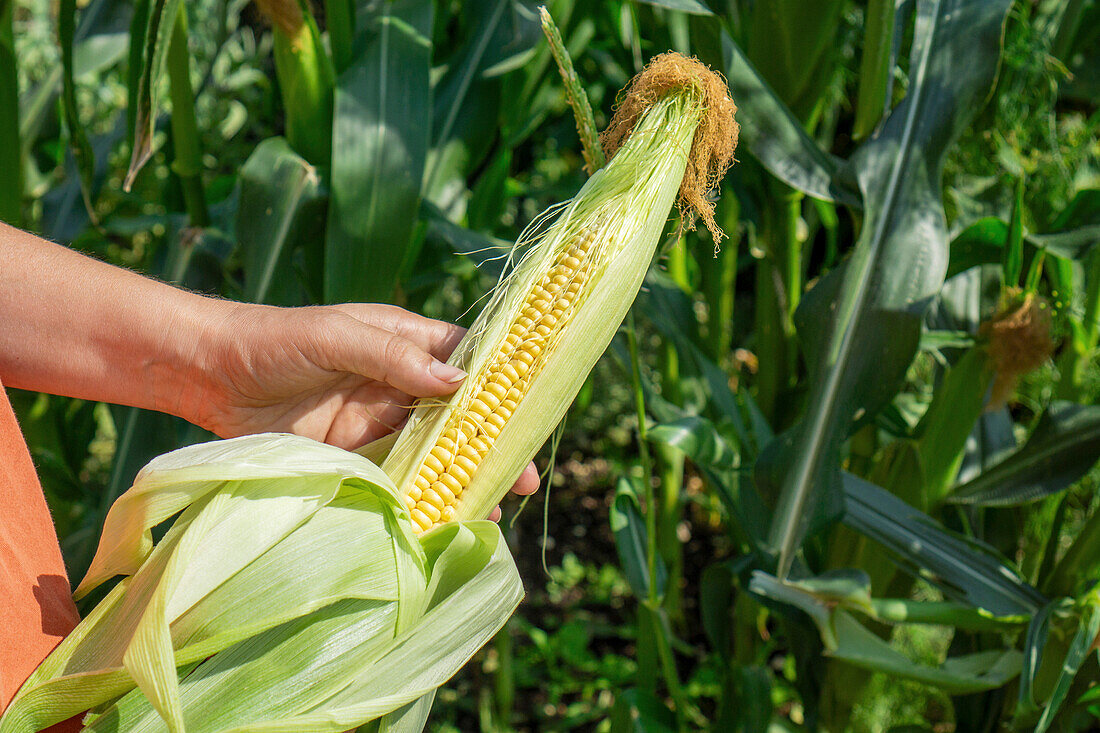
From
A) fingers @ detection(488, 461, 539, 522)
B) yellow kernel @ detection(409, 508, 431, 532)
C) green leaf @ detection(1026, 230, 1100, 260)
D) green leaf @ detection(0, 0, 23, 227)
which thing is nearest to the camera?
yellow kernel @ detection(409, 508, 431, 532)

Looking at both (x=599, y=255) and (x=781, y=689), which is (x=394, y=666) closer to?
(x=599, y=255)

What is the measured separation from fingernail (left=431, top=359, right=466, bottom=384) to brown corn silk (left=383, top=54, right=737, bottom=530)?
1 cm

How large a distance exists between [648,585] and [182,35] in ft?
3.90

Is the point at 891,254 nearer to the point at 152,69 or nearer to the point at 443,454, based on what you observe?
the point at 443,454

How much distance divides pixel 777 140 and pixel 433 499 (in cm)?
72

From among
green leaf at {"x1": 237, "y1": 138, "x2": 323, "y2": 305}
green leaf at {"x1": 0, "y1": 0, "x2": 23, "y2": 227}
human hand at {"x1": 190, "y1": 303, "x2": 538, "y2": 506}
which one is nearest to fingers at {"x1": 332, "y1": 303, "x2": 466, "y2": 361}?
human hand at {"x1": 190, "y1": 303, "x2": 538, "y2": 506}

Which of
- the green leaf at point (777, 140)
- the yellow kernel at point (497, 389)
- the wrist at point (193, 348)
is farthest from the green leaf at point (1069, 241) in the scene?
the wrist at point (193, 348)

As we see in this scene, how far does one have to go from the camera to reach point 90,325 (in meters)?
0.85

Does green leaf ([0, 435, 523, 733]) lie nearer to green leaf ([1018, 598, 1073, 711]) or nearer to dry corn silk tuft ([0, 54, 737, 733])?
dry corn silk tuft ([0, 54, 737, 733])

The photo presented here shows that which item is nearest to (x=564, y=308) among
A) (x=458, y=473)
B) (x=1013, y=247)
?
(x=458, y=473)

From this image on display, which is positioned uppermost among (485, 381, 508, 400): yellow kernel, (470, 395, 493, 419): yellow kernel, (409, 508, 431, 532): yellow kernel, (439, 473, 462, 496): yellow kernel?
(485, 381, 508, 400): yellow kernel

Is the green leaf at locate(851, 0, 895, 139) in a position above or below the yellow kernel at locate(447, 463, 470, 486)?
above

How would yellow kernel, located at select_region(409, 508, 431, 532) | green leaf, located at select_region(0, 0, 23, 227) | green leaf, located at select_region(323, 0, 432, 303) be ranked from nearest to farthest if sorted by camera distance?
yellow kernel, located at select_region(409, 508, 431, 532), green leaf, located at select_region(323, 0, 432, 303), green leaf, located at select_region(0, 0, 23, 227)

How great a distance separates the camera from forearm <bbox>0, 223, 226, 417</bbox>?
82 centimetres
